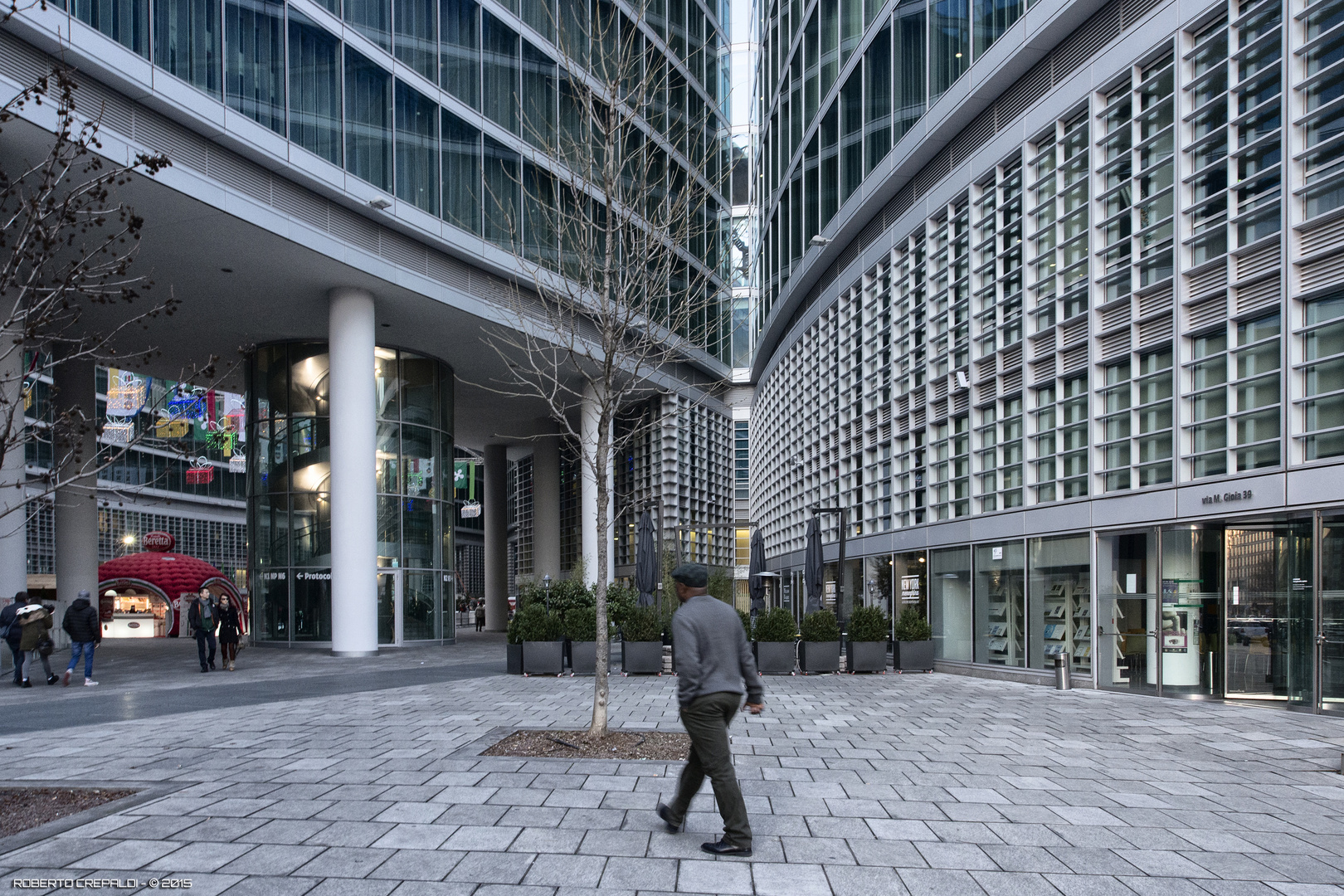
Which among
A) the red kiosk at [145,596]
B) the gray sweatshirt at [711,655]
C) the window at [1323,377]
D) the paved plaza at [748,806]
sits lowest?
the red kiosk at [145,596]

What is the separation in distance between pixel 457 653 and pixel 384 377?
9.53 meters

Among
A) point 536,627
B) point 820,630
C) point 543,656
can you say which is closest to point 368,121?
point 536,627

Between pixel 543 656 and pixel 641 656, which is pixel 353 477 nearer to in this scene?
pixel 543 656

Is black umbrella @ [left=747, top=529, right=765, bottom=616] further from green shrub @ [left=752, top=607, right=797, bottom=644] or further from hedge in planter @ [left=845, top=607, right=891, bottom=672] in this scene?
green shrub @ [left=752, top=607, right=797, bottom=644]

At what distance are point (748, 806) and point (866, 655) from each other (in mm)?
11778

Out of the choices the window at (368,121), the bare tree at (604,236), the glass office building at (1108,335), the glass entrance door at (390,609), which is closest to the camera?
the bare tree at (604,236)

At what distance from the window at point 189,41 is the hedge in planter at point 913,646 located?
59.2 ft

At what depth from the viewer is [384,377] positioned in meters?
30.4

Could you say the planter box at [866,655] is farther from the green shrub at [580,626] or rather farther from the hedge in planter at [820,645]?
the green shrub at [580,626]

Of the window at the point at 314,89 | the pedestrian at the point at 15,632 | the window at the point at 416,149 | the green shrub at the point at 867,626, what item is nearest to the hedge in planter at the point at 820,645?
the green shrub at the point at 867,626

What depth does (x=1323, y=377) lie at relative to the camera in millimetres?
12383

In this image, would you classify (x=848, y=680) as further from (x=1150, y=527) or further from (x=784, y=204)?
(x=784, y=204)

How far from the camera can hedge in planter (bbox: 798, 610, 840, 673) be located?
18.0m

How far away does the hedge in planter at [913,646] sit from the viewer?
62.1 feet
